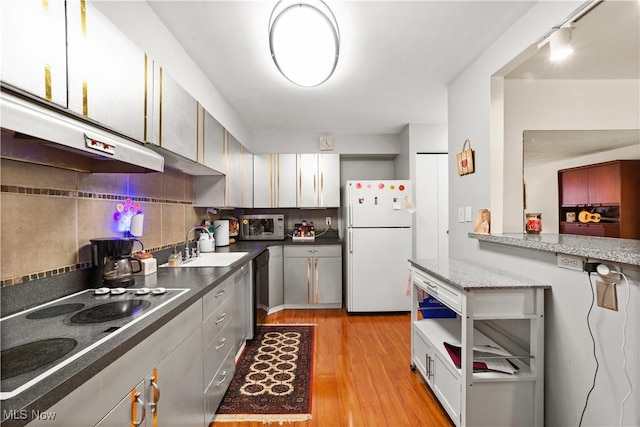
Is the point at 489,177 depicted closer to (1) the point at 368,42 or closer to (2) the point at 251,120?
(1) the point at 368,42

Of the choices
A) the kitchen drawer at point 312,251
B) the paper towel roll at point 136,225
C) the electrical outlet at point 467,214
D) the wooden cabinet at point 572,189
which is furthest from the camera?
the kitchen drawer at point 312,251

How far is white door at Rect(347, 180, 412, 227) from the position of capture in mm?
3527

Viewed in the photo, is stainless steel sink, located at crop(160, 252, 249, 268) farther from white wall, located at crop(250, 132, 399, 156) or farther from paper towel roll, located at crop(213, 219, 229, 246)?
white wall, located at crop(250, 132, 399, 156)

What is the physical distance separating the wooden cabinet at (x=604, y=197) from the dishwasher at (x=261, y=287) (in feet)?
10.7

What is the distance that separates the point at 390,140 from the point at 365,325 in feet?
8.73

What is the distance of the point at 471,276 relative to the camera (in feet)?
5.50

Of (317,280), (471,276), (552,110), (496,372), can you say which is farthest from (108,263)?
(552,110)

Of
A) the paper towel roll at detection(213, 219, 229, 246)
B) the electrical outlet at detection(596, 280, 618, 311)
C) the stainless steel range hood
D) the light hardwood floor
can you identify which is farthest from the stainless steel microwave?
the electrical outlet at detection(596, 280, 618, 311)

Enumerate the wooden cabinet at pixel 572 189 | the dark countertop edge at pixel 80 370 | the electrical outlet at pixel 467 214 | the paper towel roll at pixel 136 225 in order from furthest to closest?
the wooden cabinet at pixel 572 189 → the electrical outlet at pixel 467 214 → the paper towel roll at pixel 136 225 → the dark countertop edge at pixel 80 370

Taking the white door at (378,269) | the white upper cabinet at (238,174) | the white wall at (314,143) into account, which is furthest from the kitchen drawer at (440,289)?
the white wall at (314,143)

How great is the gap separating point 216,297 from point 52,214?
89cm

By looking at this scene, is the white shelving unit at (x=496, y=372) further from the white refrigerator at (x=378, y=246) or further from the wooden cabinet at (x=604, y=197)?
the wooden cabinet at (x=604, y=197)

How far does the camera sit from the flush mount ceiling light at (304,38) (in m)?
1.48

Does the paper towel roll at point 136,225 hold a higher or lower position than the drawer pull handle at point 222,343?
higher
